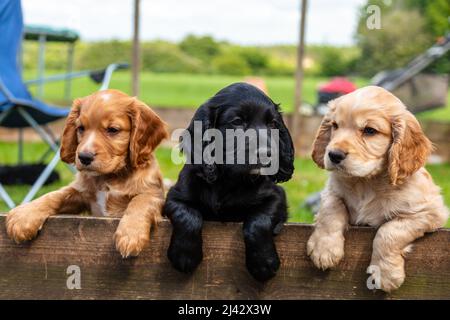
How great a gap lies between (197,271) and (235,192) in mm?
410

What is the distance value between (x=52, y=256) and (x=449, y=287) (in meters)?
1.85

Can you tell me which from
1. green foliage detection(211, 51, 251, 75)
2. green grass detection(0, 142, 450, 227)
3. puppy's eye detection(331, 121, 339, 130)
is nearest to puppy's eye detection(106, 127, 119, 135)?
puppy's eye detection(331, 121, 339, 130)

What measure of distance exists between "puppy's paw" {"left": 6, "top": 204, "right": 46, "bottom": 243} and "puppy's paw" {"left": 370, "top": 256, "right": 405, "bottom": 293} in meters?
1.54

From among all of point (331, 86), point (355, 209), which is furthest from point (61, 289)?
point (331, 86)

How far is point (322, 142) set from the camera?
329cm

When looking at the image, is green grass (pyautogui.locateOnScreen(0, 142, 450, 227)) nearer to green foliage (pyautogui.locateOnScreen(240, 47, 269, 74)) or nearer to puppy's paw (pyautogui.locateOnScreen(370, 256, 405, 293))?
puppy's paw (pyautogui.locateOnScreen(370, 256, 405, 293))

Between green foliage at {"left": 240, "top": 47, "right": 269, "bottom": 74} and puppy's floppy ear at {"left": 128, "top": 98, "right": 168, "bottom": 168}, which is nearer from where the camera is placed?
puppy's floppy ear at {"left": 128, "top": 98, "right": 168, "bottom": 168}

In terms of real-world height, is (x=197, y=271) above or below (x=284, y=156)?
below

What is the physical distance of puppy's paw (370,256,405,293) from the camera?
2.88 m

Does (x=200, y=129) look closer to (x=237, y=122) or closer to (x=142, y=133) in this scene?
(x=237, y=122)

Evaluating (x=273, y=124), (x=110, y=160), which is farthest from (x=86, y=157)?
(x=273, y=124)

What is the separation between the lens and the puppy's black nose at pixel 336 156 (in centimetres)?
292

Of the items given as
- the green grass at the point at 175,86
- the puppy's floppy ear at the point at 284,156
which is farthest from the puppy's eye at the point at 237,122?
the green grass at the point at 175,86
